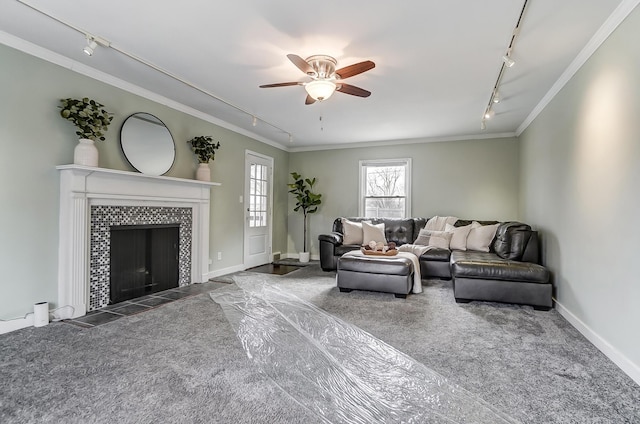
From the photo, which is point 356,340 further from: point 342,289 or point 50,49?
point 50,49

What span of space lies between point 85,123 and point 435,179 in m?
5.55

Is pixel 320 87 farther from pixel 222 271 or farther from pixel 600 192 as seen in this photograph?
pixel 222 271

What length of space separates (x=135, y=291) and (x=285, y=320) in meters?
2.05

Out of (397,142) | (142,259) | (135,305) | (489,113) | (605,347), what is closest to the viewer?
(605,347)

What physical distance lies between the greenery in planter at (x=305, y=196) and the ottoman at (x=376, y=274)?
2732 millimetres

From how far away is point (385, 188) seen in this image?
6680mm

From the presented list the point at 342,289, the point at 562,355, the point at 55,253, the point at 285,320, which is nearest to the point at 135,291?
the point at 55,253

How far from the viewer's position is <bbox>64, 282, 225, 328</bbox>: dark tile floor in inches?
119

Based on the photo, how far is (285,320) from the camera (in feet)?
9.82

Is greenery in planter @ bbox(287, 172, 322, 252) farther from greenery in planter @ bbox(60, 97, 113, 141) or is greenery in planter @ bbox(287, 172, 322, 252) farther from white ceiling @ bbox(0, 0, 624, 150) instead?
greenery in planter @ bbox(60, 97, 113, 141)

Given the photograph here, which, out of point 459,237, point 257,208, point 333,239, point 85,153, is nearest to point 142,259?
point 85,153

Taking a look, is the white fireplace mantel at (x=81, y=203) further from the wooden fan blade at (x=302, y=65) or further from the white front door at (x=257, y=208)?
the wooden fan blade at (x=302, y=65)

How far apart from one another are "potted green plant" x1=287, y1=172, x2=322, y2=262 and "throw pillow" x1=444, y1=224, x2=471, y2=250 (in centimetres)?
276

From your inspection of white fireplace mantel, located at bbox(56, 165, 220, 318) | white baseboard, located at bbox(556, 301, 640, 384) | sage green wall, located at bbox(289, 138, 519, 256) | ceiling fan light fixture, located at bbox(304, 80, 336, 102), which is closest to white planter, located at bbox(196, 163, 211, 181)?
white fireplace mantel, located at bbox(56, 165, 220, 318)
